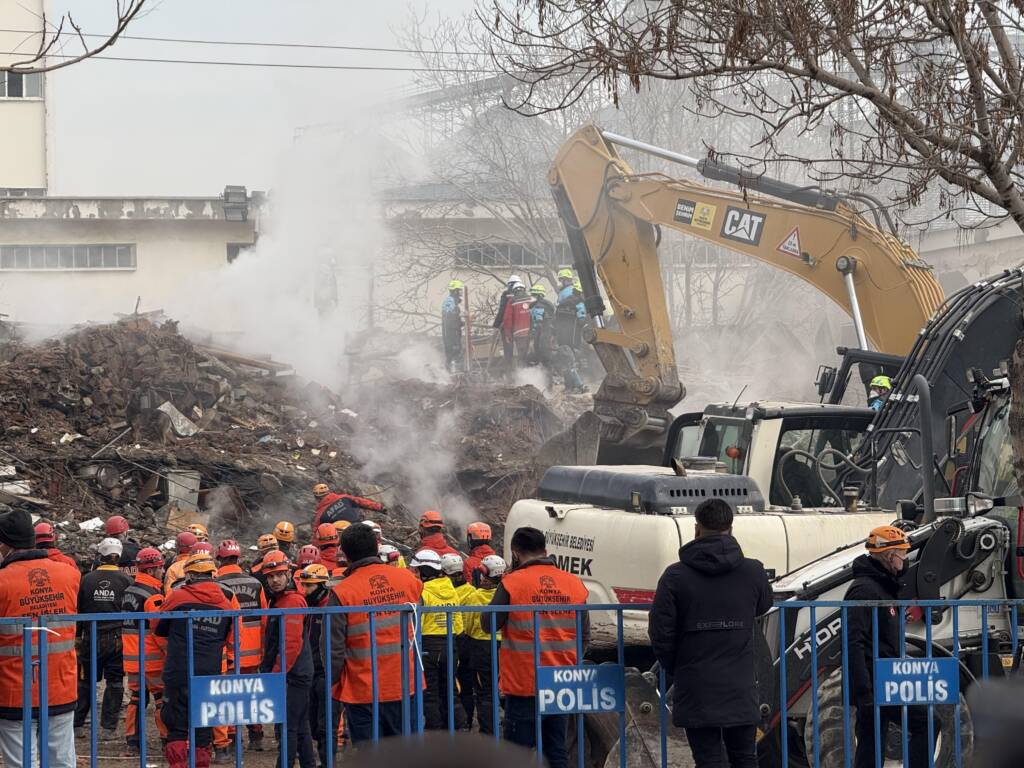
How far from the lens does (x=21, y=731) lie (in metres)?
7.69

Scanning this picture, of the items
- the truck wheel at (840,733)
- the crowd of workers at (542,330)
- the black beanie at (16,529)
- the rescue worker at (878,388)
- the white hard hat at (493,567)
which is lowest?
the truck wheel at (840,733)

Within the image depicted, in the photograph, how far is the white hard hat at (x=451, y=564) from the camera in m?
11.0

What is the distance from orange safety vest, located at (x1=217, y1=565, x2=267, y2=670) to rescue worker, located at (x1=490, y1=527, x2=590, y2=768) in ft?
7.65

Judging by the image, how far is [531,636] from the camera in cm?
768

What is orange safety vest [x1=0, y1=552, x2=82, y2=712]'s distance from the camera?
7.43m

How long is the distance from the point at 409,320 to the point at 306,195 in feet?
25.2

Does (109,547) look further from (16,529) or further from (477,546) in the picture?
(16,529)

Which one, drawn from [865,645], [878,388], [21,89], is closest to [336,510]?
[878,388]

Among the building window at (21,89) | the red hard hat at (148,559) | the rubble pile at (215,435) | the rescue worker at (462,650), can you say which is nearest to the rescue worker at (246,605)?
the red hard hat at (148,559)

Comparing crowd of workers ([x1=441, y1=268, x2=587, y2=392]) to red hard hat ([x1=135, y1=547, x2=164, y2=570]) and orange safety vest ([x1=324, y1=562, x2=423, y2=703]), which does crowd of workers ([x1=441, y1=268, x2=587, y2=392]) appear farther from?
orange safety vest ([x1=324, y1=562, x2=423, y2=703])

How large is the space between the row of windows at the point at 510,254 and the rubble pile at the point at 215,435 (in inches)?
519

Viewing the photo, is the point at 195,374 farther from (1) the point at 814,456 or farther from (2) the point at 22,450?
(1) the point at 814,456

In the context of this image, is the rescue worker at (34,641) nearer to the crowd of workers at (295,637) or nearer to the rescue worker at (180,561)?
the crowd of workers at (295,637)

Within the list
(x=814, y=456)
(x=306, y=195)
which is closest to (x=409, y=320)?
(x=306, y=195)
